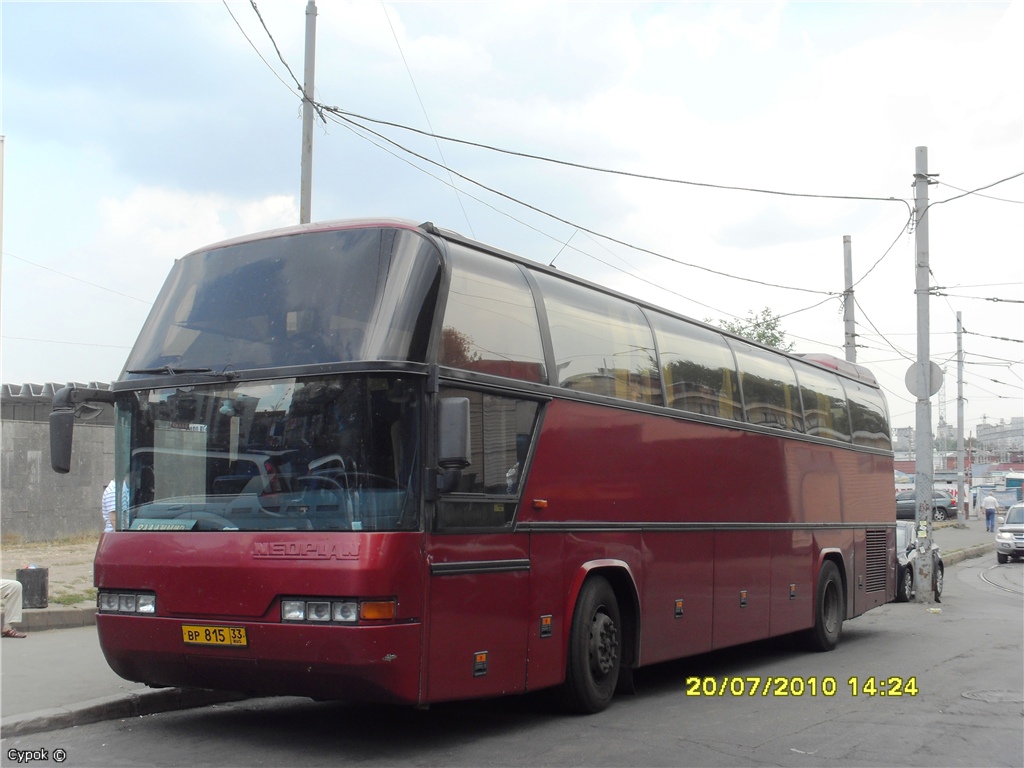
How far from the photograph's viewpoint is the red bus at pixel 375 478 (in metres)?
6.64

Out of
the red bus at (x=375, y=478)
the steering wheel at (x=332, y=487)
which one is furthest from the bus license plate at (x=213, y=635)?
the steering wheel at (x=332, y=487)

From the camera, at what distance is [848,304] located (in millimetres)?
29500

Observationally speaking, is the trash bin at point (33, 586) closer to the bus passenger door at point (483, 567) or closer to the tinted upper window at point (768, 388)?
the bus passenger door at point (483, 567)

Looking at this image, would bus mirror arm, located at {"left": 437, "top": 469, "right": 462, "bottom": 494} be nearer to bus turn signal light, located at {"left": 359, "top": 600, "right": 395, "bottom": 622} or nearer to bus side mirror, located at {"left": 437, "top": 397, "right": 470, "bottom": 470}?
bus side mirror, located at {"left": 437, "top": 397, "right": 470, "bottom": 470}

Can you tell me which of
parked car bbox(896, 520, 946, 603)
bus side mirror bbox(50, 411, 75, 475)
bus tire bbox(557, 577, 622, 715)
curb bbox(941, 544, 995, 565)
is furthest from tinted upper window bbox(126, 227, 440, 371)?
curb bbox(941, 544, 995, 565)

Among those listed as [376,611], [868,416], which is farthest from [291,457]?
[868,416]

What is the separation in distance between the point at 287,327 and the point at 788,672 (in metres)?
7.39

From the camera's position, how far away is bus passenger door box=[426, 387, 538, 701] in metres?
6.92

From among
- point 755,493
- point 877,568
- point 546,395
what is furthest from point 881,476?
point 546,395

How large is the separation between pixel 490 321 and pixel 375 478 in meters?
1.66

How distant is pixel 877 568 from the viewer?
16.5 m

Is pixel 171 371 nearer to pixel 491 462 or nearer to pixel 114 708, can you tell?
pixel 491 462

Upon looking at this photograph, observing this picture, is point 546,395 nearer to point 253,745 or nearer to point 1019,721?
point 253,745

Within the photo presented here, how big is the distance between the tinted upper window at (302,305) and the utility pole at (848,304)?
23414 millimetres
